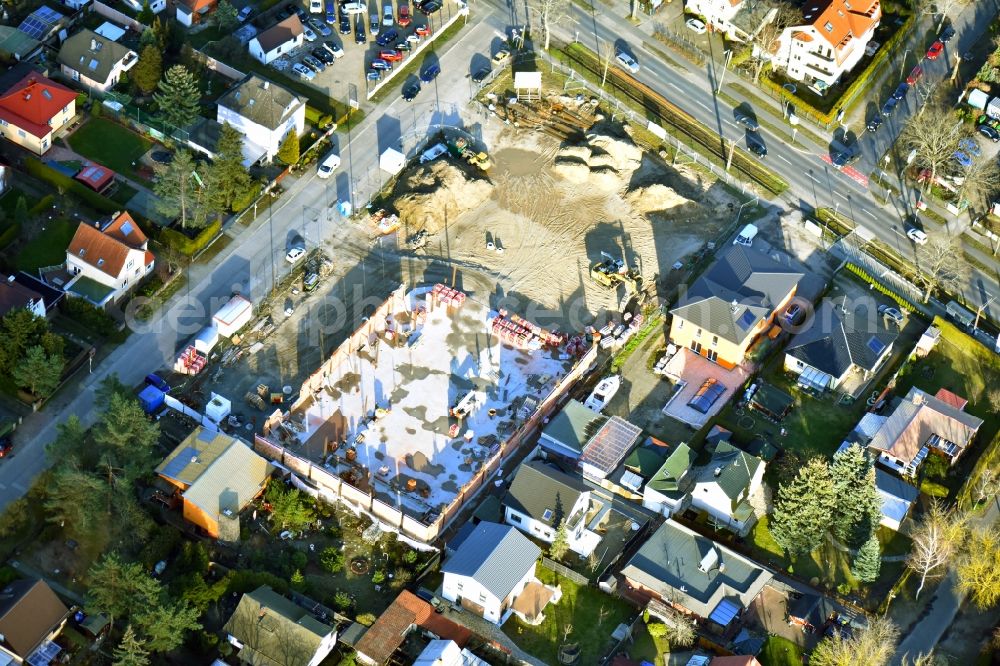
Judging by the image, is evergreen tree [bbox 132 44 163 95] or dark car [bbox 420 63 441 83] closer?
evergreen tree [bbox 132 44 163 95]

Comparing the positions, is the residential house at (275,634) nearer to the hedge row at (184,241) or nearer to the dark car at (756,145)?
the hedge row at (184,241)

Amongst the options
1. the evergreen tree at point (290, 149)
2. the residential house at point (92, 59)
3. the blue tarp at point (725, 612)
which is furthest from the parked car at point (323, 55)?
the blue tarp at point (725, 612)

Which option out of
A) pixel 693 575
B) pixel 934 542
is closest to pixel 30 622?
pixel 693 575

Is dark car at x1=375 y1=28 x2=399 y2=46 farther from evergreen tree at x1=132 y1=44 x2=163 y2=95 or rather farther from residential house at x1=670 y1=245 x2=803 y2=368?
residential house at x1=670 y1=245 x2=803 y2=368

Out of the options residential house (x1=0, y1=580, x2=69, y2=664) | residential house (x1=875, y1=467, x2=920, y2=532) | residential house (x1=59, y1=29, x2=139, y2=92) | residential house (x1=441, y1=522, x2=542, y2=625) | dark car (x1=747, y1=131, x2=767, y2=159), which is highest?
dark car (x1=747, y1=131, x2=767, y2=159)

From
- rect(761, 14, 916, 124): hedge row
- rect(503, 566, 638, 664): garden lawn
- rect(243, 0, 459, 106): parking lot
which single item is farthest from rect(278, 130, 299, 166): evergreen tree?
rect(503, 566, 638, 664): garden lawn

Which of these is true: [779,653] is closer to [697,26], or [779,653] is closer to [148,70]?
[697,26]
